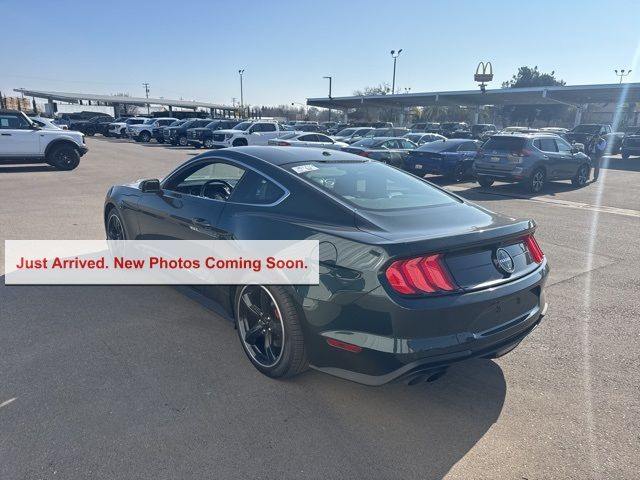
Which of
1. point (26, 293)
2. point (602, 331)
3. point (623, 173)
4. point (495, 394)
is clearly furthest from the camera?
point (623, 173)

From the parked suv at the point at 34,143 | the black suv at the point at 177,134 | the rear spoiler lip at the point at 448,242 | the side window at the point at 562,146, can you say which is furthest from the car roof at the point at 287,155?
the black suv at the point at 177,134

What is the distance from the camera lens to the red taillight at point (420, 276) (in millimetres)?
2500

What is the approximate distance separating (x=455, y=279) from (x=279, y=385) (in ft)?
4.61

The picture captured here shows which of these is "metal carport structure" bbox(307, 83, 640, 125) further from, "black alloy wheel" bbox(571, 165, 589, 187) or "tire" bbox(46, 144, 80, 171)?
"tire" bbox(46, 144, 80, 171)

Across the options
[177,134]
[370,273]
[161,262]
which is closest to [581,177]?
[161,262]

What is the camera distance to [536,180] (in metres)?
12.8

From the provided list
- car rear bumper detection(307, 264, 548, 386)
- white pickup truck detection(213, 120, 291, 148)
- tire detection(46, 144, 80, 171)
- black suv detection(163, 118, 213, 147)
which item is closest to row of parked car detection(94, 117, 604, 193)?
white pickup truck detection(213, 120, 291, 148)

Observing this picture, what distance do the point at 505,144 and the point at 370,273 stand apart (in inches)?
469

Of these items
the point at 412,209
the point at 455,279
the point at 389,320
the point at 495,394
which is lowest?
the point at 495,394

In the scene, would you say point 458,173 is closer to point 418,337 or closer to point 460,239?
point 460,239

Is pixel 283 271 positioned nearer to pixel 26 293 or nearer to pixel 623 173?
pixel 26 293

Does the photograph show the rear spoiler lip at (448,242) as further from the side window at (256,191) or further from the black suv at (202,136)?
the black suv at (202,136)

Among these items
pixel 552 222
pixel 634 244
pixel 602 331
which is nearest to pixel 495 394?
pixel 602 331

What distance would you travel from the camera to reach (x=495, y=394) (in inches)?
121
